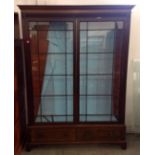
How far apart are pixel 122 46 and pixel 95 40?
0.35 m

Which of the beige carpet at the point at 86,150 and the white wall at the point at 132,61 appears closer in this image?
the beige carpet at the point at 86,150

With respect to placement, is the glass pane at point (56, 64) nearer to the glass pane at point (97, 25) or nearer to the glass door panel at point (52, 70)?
the glass door panel at point (52, 70)

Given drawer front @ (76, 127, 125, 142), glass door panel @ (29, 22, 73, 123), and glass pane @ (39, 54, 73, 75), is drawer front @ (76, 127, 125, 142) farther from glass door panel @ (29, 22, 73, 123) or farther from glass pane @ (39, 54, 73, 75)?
glass pane @ (39, 54, 73, 75)

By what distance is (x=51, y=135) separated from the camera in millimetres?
3197

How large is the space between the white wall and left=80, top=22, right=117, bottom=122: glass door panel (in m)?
0.50

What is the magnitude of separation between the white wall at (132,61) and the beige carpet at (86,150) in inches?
15.5

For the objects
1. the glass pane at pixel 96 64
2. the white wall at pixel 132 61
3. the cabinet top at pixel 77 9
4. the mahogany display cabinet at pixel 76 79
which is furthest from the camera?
the white wall at pixel 132 61

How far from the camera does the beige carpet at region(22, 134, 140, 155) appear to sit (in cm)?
312

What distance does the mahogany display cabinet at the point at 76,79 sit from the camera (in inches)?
120

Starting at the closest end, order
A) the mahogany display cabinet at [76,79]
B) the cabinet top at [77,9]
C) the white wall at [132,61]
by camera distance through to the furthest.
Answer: the cabinet top at [77,9], the mahogany display cabinet at [76,79], the white wall at [132,61]

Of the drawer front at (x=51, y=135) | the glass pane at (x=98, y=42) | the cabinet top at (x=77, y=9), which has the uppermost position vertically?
the cabinet top at (x=77, y=9)

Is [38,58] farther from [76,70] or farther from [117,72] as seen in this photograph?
[117,72]

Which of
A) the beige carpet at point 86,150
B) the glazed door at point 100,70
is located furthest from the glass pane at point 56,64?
the beige carpet at point 86,150
